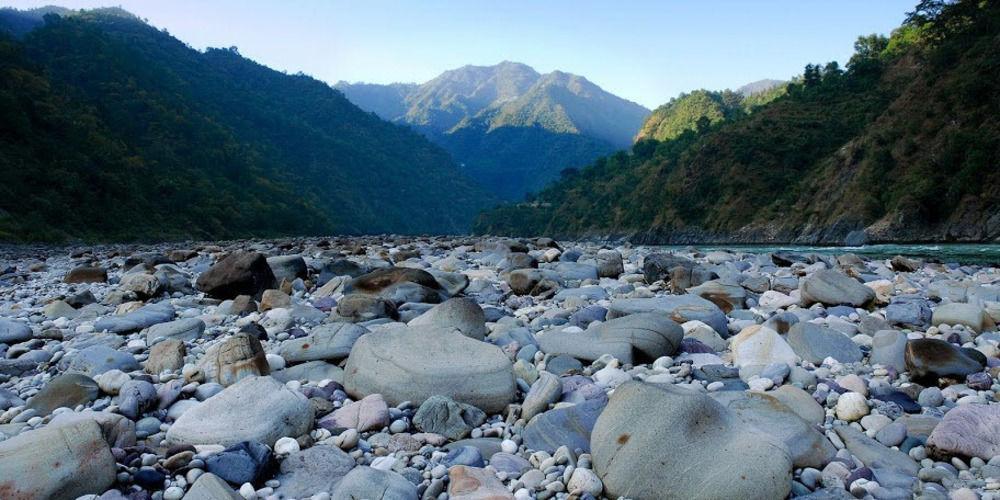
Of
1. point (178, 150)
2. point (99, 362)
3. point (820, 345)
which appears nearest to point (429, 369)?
point (99, 362)

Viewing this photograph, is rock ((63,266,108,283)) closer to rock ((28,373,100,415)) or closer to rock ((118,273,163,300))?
rock ((118,273,163,300))

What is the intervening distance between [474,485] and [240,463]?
1014 mm

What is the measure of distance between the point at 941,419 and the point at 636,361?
1.80 metres

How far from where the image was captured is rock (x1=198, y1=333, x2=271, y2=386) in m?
3.83

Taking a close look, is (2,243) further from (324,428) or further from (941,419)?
(941,419)

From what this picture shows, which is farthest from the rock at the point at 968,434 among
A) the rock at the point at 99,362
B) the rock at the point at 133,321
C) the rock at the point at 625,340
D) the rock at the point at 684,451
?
the rock at the point at 133,321

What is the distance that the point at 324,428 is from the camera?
3.15 metres

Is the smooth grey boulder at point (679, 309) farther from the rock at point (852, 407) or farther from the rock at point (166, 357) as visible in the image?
the rock at point (166, 357)

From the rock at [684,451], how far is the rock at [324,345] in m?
2.22

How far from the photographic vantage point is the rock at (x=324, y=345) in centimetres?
430

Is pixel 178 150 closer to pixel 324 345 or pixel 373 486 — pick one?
pixel 324 345

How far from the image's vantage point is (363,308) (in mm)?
5703

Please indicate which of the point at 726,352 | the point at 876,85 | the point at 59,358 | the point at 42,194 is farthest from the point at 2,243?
the point at 876,85

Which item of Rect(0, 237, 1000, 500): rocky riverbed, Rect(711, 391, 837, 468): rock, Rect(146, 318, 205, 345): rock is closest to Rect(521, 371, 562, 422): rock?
Rect(0, 237, 1000, 500): rocky riverbed
